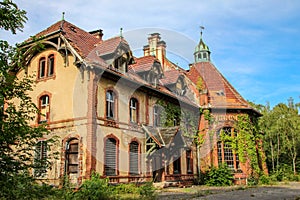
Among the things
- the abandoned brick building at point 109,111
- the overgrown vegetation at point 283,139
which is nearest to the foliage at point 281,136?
the overgrown vegetation at point 283,139

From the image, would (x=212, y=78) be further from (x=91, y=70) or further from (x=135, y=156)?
(x=91, y=70)

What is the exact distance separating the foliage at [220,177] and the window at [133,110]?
8582 mm

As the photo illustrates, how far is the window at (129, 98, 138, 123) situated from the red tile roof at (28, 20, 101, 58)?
407 cm

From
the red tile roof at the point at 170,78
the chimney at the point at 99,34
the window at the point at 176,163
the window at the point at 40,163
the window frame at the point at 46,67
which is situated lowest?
the window at the point at 176,163

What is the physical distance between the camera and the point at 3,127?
510cm

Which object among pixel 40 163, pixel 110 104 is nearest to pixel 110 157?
pixel 110 104

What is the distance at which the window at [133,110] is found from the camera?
19.1 meters

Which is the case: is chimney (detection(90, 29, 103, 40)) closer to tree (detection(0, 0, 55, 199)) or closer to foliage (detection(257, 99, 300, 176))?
tree (detection(0, 0, 55, 199))

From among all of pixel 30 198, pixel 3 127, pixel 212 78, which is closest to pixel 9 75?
pixel 3 127

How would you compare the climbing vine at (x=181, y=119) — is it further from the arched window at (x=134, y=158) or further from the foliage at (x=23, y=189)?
the foliage at (x=23, y=189)

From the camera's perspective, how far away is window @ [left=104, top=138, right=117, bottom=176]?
1630cm

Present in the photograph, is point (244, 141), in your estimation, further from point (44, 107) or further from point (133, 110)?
point (44, 107)

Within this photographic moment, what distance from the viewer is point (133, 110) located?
63.3 feet

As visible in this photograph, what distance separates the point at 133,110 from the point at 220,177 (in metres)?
9.25
